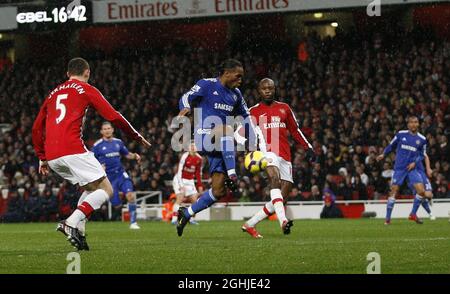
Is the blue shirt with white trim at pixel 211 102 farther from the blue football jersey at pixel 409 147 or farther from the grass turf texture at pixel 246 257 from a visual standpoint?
the blue football jersey at pixel 409 147

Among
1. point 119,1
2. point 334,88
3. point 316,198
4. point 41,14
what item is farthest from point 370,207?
point 41,14

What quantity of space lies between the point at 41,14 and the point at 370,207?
13.7 m

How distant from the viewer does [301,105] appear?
28.5m

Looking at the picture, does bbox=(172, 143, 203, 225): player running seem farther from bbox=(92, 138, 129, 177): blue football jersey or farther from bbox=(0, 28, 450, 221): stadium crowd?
bbox=(92, 138, 129, 177): blue football jersey

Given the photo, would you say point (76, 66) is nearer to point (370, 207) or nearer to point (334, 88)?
point (370, 207)

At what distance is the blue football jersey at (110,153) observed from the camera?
18.7 metres

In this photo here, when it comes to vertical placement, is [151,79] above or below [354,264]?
above

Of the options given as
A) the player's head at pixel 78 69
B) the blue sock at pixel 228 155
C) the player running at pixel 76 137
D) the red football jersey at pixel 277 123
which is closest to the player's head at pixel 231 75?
the blue sock at pixel 228 155

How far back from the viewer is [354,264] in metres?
7.95

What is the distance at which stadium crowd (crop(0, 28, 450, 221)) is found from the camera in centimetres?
2472

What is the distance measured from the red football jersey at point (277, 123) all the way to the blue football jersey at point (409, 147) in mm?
5005

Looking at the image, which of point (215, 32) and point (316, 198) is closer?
point (316, 198)

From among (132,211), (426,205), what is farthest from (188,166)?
(426,205)

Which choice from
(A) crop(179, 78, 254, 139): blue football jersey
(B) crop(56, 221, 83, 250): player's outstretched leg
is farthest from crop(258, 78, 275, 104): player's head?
(B) crop(56, 221, 83, 250): player's outstretched leg
